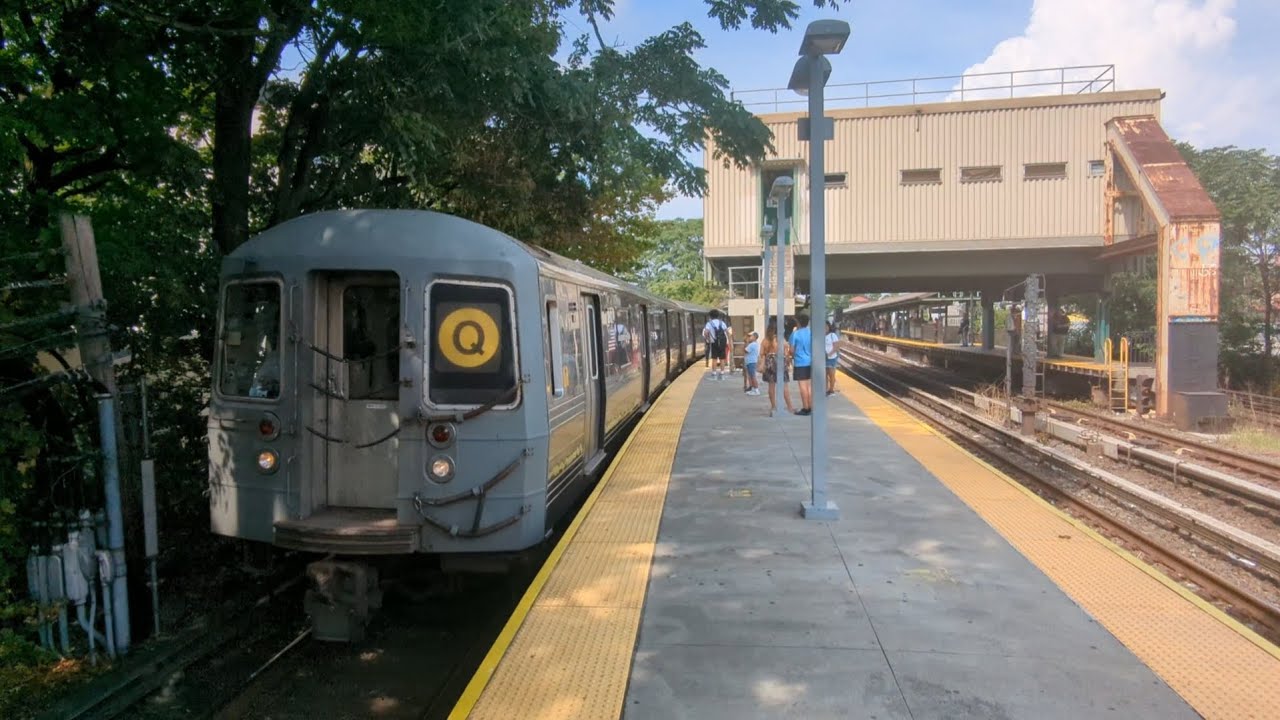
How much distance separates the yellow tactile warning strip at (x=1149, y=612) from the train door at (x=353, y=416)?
4588 millimetres

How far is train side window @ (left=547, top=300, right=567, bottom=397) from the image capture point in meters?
6.62

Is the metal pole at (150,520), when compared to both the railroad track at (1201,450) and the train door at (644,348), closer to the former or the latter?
the train door at (644,348)

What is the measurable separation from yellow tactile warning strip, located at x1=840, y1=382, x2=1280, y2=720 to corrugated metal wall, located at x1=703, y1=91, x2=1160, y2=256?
17.1m

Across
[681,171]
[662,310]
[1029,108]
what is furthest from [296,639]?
[1029,108]

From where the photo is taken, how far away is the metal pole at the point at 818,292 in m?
6.94

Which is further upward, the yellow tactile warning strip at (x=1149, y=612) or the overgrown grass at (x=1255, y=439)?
the yellow tactile warning strip at (x=1149, y=612)

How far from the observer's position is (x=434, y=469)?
18.3 ft

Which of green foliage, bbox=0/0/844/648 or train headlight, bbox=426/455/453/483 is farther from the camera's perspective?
green foliage, bbox=0/0/844/648

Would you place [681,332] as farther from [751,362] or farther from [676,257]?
[676,257]

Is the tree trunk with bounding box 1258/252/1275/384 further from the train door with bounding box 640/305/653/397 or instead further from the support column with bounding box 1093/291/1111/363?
the train door with bounding box 640/305/653/397

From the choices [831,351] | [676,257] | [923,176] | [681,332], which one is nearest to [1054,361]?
[923,176]

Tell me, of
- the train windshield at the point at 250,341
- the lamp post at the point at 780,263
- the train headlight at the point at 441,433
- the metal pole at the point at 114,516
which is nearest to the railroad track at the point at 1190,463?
the lamp post at the point at 780,263

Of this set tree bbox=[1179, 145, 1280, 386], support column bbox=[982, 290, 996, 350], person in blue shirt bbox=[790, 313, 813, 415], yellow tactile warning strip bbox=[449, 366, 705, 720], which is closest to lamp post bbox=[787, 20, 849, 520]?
yellow tactile warning strip bbox=[449, 366, 705, 720]

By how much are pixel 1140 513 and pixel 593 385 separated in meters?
6.16
